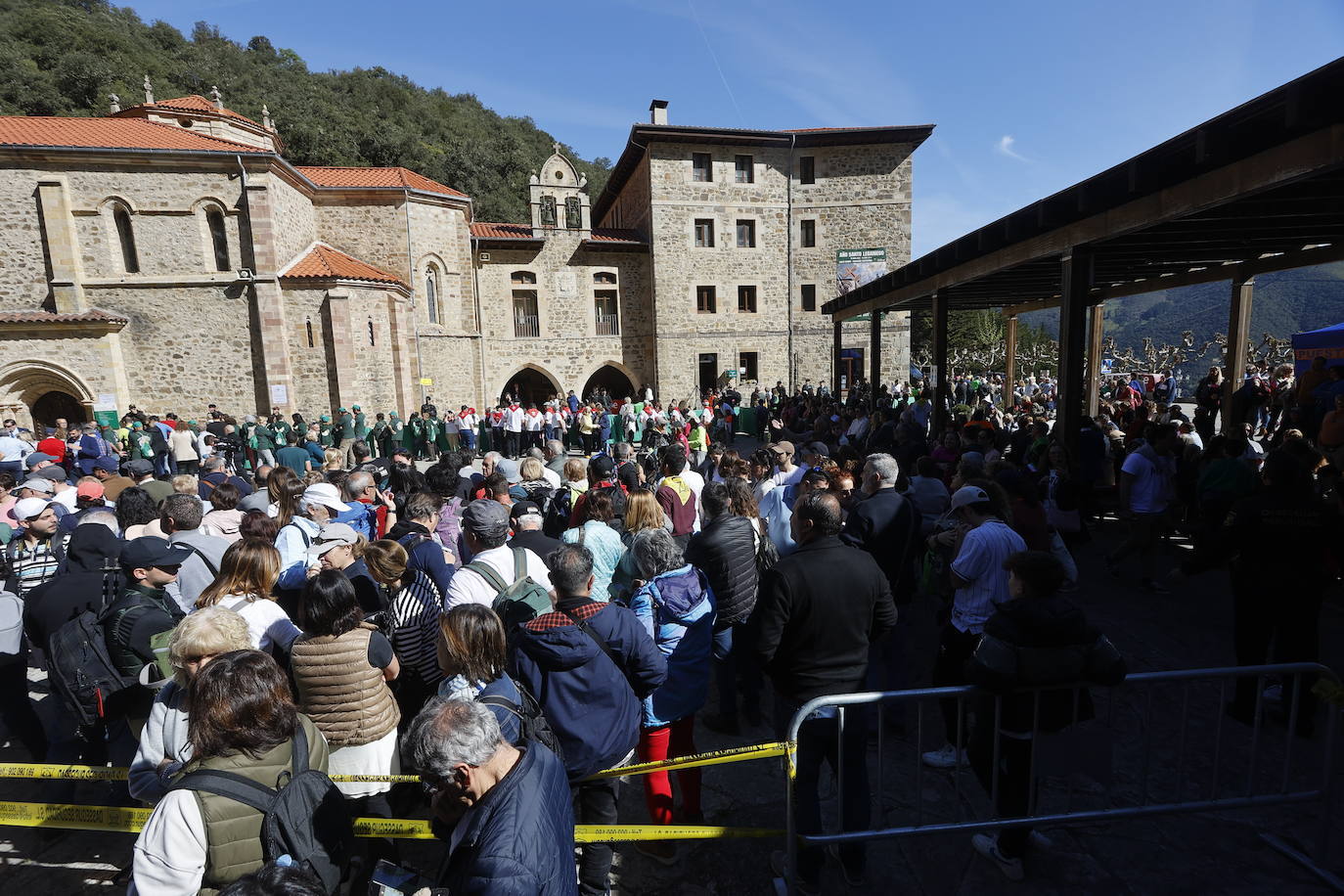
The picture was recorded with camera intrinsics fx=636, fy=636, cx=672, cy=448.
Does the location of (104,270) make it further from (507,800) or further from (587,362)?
(507,800)

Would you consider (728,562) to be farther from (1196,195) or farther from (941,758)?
(1196,195)

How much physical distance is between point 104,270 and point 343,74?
43342 mm

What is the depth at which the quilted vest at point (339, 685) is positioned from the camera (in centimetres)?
267

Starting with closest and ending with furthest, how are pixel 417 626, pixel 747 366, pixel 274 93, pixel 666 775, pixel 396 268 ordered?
pixel 666 775, pixel 417 626, pixel 396 268, pixel 747 366, pixel 274 93

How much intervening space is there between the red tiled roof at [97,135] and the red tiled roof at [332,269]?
3.35 m

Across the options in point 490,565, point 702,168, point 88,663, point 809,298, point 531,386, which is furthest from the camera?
point 531,386

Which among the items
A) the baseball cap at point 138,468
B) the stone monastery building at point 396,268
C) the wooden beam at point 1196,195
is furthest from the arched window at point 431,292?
the wooden beam at point 1196,195

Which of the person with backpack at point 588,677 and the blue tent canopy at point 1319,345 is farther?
the blue tent canopy at point 1319,345

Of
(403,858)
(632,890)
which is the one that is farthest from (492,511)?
(632,890)

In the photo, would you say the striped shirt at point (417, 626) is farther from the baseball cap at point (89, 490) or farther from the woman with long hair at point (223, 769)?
the baseball cap at point (89, 490)

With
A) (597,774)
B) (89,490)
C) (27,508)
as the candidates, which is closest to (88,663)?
(597,774)

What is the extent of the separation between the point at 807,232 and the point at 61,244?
2528 centimetres

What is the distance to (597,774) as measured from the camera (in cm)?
269

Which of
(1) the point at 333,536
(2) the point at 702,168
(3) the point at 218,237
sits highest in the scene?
(2) the point at 702,168
